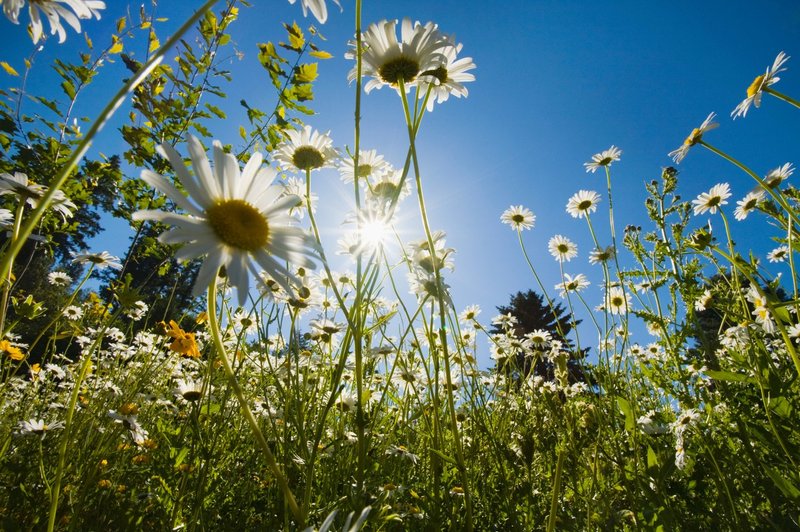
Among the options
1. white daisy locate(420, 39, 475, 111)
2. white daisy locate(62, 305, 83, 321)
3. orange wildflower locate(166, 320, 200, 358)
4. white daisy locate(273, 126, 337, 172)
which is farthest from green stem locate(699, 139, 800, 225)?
white daisy locate(62, 305, 83, 321)

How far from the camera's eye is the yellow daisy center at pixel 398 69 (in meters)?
1.22

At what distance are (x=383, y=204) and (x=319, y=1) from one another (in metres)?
0.74

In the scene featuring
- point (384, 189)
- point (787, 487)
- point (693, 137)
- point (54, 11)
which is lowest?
point (787, 487)

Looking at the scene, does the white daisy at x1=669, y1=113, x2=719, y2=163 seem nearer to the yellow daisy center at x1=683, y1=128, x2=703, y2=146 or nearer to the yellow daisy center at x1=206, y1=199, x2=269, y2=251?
the yellow daisy center at x1=683, y1=128, x2=703, y2=146

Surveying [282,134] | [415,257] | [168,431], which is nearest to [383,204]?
[415,257]

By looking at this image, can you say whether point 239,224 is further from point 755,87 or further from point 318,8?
point 755,87

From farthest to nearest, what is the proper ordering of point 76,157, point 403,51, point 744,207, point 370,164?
point 744,207, point 370,164, point 403,51, point 76,157

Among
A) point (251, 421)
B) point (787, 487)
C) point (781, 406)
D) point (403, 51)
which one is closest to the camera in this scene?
point (251, 421)

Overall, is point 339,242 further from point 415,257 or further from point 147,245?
point 147,245

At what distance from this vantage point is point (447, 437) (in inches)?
106

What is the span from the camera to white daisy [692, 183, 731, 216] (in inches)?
113

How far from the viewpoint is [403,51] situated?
1.21 meters

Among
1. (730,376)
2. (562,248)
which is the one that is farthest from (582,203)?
(730,376)

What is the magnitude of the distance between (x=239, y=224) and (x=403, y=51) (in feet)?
2.56
